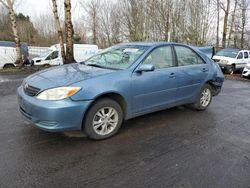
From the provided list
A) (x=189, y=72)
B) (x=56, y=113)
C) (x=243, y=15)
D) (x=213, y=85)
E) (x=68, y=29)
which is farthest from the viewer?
(x=243, y=15)

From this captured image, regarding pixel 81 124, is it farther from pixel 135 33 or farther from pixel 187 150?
pixel 135 33

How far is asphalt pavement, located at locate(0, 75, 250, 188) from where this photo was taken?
2.65m

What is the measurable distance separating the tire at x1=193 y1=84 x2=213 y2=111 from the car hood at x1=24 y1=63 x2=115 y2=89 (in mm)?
2519

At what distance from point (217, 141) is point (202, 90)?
1713mm

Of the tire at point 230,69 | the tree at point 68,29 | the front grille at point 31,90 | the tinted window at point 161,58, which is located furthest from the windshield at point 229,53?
the front grille at point 31,90

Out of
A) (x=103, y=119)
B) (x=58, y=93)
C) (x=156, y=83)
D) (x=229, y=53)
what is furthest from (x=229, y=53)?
(x=58, y=93)

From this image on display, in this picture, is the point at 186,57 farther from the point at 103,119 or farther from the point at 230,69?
the point at 230,69

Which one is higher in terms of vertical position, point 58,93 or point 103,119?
point 58,93

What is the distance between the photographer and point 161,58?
4.37 meters

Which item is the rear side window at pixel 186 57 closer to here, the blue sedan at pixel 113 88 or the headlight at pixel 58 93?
the blue sedan at pixel 113 88

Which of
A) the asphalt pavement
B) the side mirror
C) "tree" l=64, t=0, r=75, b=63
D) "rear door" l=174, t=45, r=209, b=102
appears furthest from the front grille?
"tree" l=64, t=0, r=75, b=63

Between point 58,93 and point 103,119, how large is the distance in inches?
33.5

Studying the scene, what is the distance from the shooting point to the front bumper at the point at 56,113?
313 centimetres

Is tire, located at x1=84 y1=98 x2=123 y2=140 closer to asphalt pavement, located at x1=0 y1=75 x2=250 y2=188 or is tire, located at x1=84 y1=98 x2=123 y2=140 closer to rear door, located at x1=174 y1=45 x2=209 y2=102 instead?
asphalt pavement, located at x1=0 y1=75 x2=250 y2=188
